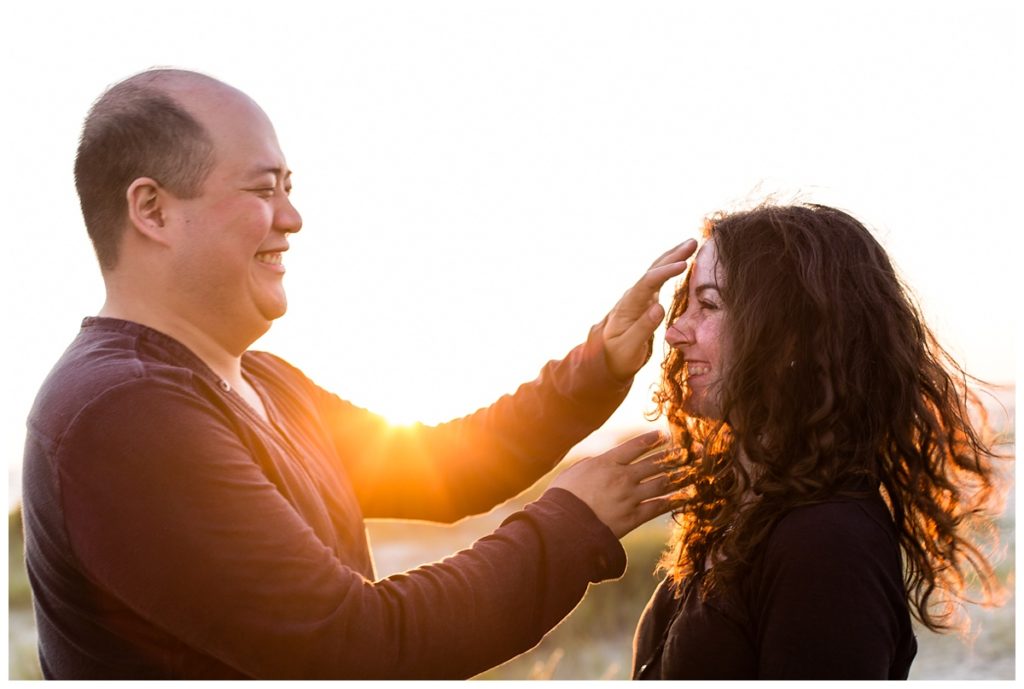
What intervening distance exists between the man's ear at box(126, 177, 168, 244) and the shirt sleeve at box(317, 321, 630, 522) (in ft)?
3.34

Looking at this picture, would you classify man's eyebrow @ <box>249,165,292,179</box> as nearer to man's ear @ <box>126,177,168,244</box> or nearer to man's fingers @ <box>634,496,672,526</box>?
man's ear @ <box>126,177,168,244</box>

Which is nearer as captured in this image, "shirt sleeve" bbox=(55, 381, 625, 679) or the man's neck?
"shirt sleeve" bbox=(55, 381, 625, 679)

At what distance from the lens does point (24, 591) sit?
31.4ft

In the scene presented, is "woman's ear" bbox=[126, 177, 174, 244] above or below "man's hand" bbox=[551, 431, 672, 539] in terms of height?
above

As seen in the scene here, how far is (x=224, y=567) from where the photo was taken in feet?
7.96

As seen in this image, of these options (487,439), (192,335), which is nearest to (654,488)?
(487,439)

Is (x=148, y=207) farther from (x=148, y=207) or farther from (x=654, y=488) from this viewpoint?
(x=654, y=488)

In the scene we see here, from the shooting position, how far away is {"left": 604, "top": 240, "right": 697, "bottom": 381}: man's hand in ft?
10.4

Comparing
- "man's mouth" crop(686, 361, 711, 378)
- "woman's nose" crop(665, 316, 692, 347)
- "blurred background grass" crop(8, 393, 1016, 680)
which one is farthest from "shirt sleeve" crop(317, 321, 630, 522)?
"blurred background grass" crop(8, 393, 1016, 680)

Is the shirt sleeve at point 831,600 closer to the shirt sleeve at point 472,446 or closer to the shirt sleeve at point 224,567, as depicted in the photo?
the shirt sleeve at point 224,567

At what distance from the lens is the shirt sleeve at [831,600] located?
7.43ft

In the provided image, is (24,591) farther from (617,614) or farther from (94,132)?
(94,132)

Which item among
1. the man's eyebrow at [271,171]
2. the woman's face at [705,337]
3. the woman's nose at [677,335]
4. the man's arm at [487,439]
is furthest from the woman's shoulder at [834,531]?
the man's eyebrow at [271,171]

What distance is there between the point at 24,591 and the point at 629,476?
27.3 ft
